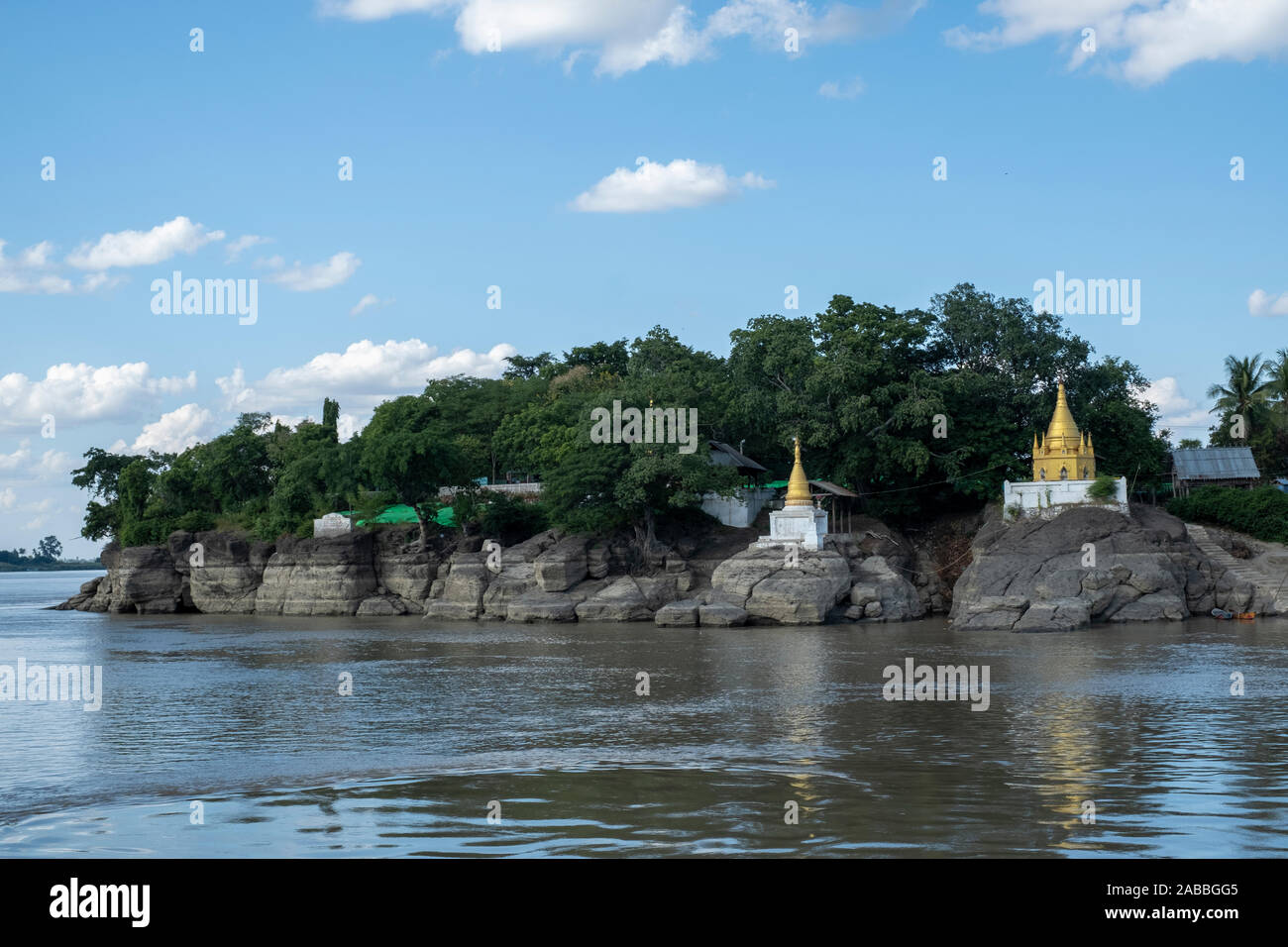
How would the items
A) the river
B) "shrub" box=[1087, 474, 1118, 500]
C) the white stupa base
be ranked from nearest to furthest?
the river
"shrub" box=[1087, 474, 1118, 500]
the white stupa base

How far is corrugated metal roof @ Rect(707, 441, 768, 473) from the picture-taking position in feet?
168

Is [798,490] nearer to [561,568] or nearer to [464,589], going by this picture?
[561,568]

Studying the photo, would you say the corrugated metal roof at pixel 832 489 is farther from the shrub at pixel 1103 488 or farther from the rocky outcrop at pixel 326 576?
the rocky outcrop at pixel 326 576

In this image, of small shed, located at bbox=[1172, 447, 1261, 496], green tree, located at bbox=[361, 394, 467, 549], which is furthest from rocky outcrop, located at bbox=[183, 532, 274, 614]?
small shed, located at bbox=[1172, 447, 1261, 496]

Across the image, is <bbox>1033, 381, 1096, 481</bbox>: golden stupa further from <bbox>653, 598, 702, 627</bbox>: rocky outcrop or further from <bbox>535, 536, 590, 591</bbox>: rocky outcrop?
<bbox>535, 536, 590, 591</bbox>: rocky outcrop

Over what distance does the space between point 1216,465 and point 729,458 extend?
22.1 m

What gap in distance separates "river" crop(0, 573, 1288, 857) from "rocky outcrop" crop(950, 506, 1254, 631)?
5.97 m

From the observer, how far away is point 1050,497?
142 feet

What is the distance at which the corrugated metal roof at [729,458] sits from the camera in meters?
51.1

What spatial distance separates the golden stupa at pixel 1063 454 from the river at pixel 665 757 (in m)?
12.9

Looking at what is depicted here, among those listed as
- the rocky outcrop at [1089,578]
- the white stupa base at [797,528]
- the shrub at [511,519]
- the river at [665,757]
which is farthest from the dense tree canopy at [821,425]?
the river at [665,757]

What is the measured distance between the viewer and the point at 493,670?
28.2 meters

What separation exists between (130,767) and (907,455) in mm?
35656

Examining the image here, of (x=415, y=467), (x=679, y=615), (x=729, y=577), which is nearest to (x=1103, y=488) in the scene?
(x=729, y=577)
